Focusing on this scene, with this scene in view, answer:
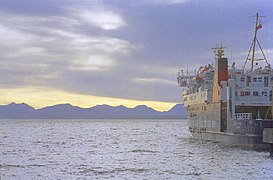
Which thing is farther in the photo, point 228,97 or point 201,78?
point 201,78

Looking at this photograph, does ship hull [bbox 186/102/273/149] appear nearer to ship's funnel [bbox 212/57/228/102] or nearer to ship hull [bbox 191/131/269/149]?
ship hull [bbox 191/131/269/149]

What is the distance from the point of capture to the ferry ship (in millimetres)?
49159

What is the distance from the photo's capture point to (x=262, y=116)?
2206 inches

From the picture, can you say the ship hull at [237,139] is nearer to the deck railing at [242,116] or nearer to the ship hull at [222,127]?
Result: the ship hull at [222,127]

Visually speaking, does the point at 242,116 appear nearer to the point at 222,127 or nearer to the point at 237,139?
the point at 237,139

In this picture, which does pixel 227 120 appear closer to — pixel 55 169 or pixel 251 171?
pixel 251 171

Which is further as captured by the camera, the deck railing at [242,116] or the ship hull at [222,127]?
the deck railing at [242,116]

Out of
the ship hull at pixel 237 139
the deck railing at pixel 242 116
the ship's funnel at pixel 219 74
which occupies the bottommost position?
the ship hull at pixel 237 139

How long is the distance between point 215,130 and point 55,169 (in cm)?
2543

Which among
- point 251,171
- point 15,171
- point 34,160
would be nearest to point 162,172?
point 251,171

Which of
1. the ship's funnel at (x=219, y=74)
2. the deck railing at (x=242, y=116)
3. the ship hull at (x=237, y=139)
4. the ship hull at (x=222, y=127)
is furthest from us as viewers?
the ship's funnel at (x=219, y=74)

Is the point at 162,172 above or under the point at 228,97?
under

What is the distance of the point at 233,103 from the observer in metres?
53.8

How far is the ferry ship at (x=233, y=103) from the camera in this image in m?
49.2
